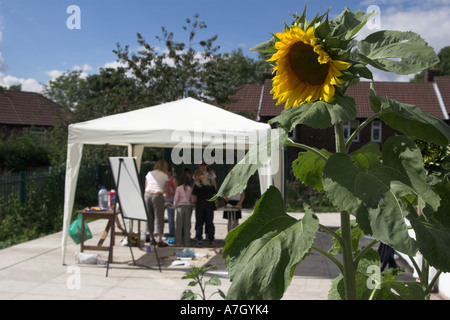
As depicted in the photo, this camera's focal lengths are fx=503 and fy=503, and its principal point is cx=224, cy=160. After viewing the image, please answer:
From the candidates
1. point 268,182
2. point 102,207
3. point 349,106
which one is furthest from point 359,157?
point 102,207

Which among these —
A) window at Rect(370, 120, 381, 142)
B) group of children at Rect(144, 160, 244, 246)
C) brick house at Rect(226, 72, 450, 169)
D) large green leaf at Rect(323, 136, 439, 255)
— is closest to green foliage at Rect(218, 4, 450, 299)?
large green leaf at Rect(323, 136, 439, 255)

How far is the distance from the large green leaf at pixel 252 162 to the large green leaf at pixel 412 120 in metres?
0.25

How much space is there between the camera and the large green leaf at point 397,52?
1088 millimetres

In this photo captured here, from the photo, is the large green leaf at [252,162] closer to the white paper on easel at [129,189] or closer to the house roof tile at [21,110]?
the white paper on easel at [129,189]

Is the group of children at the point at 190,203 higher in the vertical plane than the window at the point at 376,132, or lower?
lower

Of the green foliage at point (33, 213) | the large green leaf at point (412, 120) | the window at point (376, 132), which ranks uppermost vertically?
the window at point (376, 132)

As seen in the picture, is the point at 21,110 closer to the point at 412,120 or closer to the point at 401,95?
the point at 401,95

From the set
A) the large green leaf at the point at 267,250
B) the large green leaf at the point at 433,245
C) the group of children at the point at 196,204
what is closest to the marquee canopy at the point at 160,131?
the group of children at the point at 196,204

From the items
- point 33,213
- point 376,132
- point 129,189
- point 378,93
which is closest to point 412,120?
point 129,189

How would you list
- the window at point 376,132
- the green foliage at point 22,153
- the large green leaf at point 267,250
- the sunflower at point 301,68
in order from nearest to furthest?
the large green leaf at point 267,250 → the sunflower at point 301,68 → the green foliage at point 22,153 → the window at point 376,132

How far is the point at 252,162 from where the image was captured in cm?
109

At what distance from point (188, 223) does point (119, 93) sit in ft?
32.0

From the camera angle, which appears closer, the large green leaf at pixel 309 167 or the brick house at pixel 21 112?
the large green leaf at pixel 309 167

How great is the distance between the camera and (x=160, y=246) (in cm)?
1059
